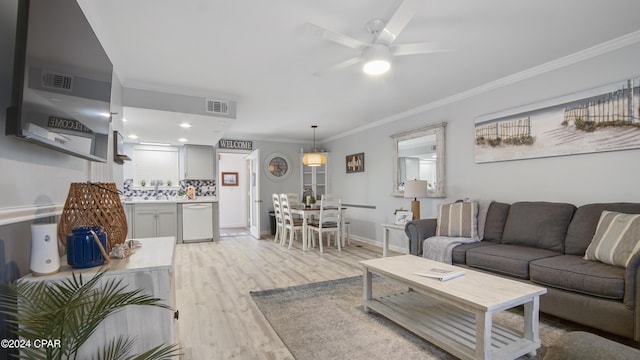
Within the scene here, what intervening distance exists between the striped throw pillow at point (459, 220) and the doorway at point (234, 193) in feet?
20.6

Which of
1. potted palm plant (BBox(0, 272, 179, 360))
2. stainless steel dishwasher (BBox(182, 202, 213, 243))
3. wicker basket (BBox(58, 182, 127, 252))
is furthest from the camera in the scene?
stainless steel dishwasher (BBox(182, 202, 213, 243))

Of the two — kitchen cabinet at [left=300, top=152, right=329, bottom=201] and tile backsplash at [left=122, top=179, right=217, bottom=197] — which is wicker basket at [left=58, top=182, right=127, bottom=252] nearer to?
tile backsplash at [left=122, top=179, right=217, bottom=197]

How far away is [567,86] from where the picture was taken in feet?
9.80

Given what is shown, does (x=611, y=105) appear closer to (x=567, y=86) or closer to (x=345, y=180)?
(x=567, y=86)

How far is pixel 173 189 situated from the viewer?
21.1ft

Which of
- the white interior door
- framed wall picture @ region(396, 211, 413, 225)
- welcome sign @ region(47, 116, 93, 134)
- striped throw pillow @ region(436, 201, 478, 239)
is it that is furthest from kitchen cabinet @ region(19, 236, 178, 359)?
the white interior door

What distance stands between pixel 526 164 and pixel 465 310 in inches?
83.8

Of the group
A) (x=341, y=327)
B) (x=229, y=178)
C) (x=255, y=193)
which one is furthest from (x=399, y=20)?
(x=229, y=178)

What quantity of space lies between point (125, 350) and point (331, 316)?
1.71 m

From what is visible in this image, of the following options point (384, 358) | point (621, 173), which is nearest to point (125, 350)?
point (384, 358)

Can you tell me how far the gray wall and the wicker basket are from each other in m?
3.80

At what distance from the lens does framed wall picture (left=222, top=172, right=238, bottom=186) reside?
348 inches

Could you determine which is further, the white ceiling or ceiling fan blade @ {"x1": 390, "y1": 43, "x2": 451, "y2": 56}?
ceiling fan blade @ {"x1": 390, "y1": 43, "x2": 451, "y2": 56}

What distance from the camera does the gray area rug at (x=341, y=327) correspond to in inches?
78.0
